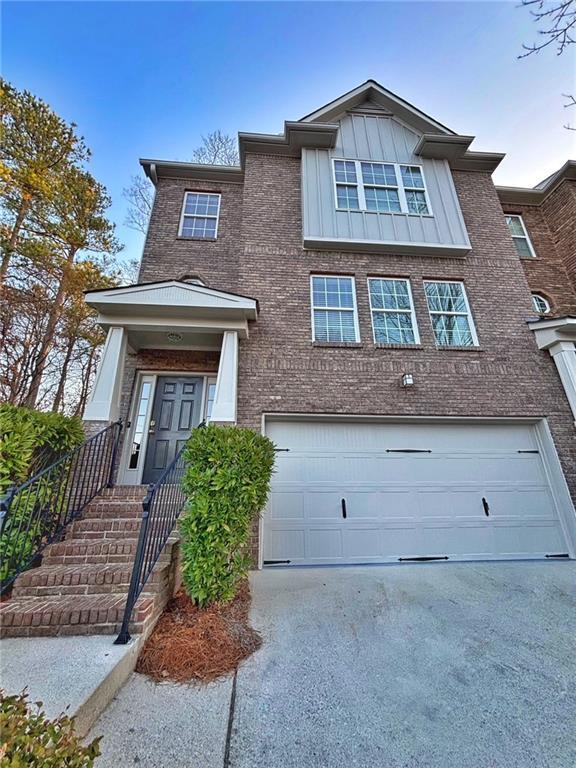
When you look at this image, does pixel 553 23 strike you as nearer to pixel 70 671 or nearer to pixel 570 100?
pixel 570 100

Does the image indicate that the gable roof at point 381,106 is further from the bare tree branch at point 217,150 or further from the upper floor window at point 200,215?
the bare tree branch at point 217,150

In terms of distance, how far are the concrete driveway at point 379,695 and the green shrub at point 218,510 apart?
71 cm

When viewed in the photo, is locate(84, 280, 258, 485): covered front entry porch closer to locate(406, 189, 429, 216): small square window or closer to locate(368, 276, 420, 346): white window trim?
locate(368, 276, 420, 346): white window trim

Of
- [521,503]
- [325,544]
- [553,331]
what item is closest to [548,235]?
[553,331]

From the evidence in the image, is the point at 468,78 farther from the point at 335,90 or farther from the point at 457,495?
the point at 457,495

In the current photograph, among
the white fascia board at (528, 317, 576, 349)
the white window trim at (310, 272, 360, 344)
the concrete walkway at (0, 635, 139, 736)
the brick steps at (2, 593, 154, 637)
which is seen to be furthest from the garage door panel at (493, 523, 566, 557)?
the concrete walkway at (0, 635, 139, 736)

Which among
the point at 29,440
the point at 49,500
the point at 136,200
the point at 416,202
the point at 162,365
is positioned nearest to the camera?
the point at 29,440

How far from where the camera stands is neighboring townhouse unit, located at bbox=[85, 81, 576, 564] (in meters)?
5.48

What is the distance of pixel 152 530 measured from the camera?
10.8ft

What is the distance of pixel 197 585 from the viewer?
3.16 meters

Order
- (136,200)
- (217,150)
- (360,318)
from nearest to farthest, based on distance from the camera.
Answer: (360,318)
(136,200)
(217,150)

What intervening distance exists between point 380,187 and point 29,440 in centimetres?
859

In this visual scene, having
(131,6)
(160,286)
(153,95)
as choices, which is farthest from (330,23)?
(160,286)

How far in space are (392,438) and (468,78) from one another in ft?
20.2
